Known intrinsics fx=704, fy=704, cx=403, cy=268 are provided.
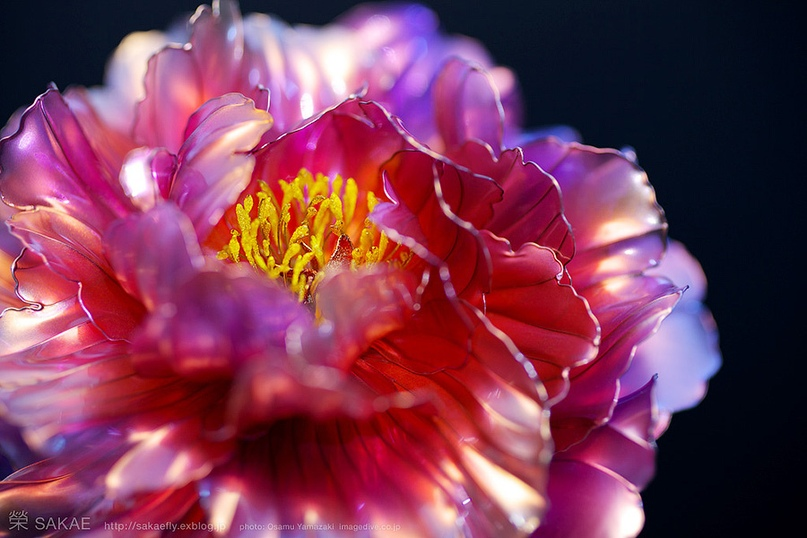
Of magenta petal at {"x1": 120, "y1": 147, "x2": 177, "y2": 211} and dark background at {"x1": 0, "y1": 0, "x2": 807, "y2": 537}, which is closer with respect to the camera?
magenta petal at {"x1": 120, "y1": 147, "x2": 177, "y2": 211}

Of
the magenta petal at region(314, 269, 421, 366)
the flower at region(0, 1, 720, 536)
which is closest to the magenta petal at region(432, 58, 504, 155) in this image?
the flower at region(0, 1, 720, 536)

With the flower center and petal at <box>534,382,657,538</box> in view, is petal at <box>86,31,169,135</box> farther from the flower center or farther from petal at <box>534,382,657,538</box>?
petal at <box>534,382,657,538</box>

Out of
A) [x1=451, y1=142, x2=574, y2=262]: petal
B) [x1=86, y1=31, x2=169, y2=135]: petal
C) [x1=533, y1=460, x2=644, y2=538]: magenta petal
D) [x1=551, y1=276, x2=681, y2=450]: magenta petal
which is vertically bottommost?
[x1=533, y1=460, x2=644, y2=538]: magenta petal

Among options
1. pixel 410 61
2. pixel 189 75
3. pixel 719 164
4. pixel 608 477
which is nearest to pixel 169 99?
pixel 189 75

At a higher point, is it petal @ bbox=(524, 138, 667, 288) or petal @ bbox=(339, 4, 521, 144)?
petal @ bbox=(339, 4, 521, 144)

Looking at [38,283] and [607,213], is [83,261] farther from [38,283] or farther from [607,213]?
[607,213]

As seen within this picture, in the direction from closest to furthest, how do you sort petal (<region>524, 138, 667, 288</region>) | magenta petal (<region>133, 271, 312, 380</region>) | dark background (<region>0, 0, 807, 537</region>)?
magenta petal (<region>133, 271, 312, 380</region>) → petal (<region>524, 138, 667, 288</region>) → dark background (<region>0, 0, 807, 537</region>)

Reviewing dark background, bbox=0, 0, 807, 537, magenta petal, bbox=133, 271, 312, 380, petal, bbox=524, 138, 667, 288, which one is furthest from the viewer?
dark background, bbox=0, 0, 807, 537

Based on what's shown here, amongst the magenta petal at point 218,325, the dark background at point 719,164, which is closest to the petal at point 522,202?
the magenta petal at point 218,325
